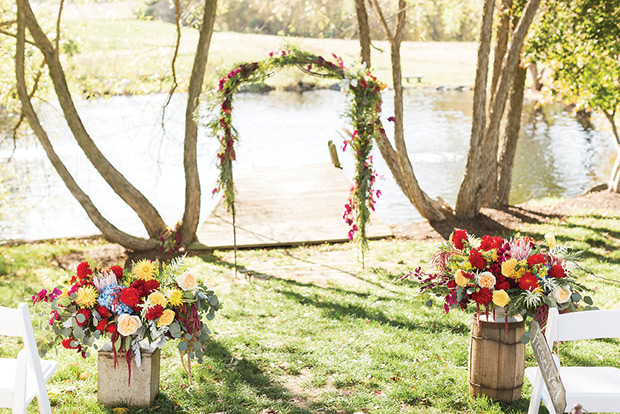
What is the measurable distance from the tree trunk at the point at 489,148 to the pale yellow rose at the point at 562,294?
23.2 ft

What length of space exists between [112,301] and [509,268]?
267 centimetres

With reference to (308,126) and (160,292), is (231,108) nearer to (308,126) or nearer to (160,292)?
(160,292)

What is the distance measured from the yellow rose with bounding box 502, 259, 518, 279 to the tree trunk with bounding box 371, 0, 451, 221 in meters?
6.80

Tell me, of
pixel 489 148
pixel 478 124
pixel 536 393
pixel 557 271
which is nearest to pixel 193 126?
pixel 478 124

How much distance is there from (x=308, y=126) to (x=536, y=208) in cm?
1716

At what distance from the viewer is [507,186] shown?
42.7 feet

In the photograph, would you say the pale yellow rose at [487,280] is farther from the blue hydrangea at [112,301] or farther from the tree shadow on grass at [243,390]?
the blue hydrangea at [112,301]

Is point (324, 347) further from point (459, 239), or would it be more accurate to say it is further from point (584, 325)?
point (584, 325)

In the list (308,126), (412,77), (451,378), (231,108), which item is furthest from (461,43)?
(451,378)

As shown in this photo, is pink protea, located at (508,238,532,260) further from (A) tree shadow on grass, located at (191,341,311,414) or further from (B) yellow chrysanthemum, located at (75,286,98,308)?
(B) yellow chrysanthemum, located at (75,286,98,308)

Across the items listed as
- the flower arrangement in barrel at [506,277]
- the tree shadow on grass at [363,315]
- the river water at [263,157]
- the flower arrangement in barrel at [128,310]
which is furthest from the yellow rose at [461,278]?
the river water at [263,157]

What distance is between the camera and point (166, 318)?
4.35 meters

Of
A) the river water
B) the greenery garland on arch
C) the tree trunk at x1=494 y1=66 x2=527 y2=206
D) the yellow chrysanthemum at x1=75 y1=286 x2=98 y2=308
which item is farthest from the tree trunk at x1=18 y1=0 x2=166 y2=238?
the tree trunk at x1=494 y1=66 x2=527 y2=206

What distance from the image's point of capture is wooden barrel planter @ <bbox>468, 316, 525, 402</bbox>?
15.3 ft
